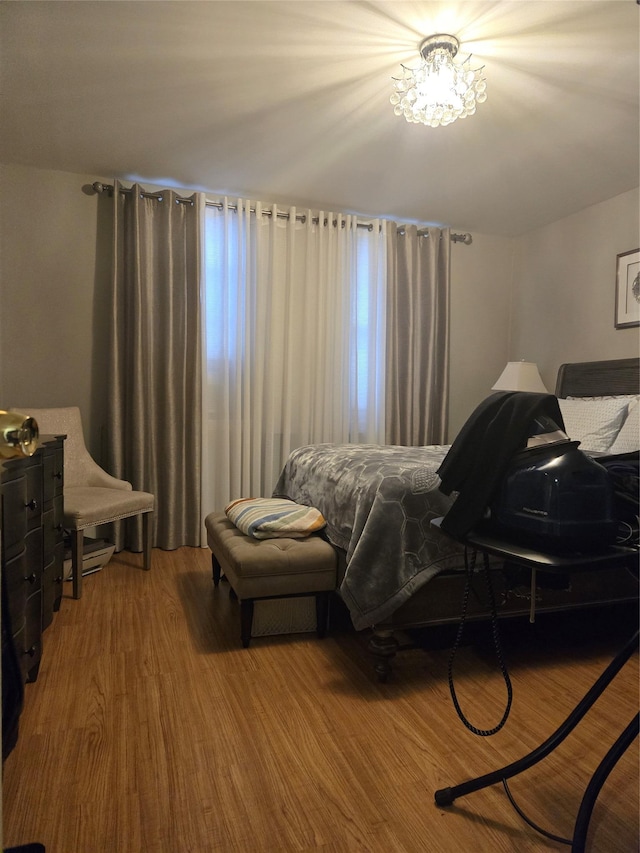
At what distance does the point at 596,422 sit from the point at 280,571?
2120 millimetres

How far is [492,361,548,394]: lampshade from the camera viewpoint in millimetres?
4250

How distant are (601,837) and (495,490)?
0.90 metres

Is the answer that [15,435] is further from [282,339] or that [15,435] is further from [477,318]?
[477,318]

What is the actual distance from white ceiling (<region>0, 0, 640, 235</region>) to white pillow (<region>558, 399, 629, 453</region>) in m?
1.53

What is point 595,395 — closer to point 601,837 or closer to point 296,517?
point 296,517

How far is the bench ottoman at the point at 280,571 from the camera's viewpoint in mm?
2271

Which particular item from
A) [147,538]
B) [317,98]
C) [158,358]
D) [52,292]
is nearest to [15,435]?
[317,98]

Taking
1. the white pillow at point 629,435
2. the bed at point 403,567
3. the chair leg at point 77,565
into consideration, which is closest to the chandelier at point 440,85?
the bed at point 403,567

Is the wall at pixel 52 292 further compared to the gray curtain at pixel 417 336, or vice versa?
the gray curtain at pixel 417 336

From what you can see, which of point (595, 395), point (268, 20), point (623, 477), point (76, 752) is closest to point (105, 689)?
point (76, 752)

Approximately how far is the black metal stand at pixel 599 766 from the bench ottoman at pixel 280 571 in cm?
101

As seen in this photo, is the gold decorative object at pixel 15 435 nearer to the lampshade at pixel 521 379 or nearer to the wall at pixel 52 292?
the wall at pixel 52 292

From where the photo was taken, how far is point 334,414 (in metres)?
4.45

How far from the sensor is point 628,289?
3.84 metres
